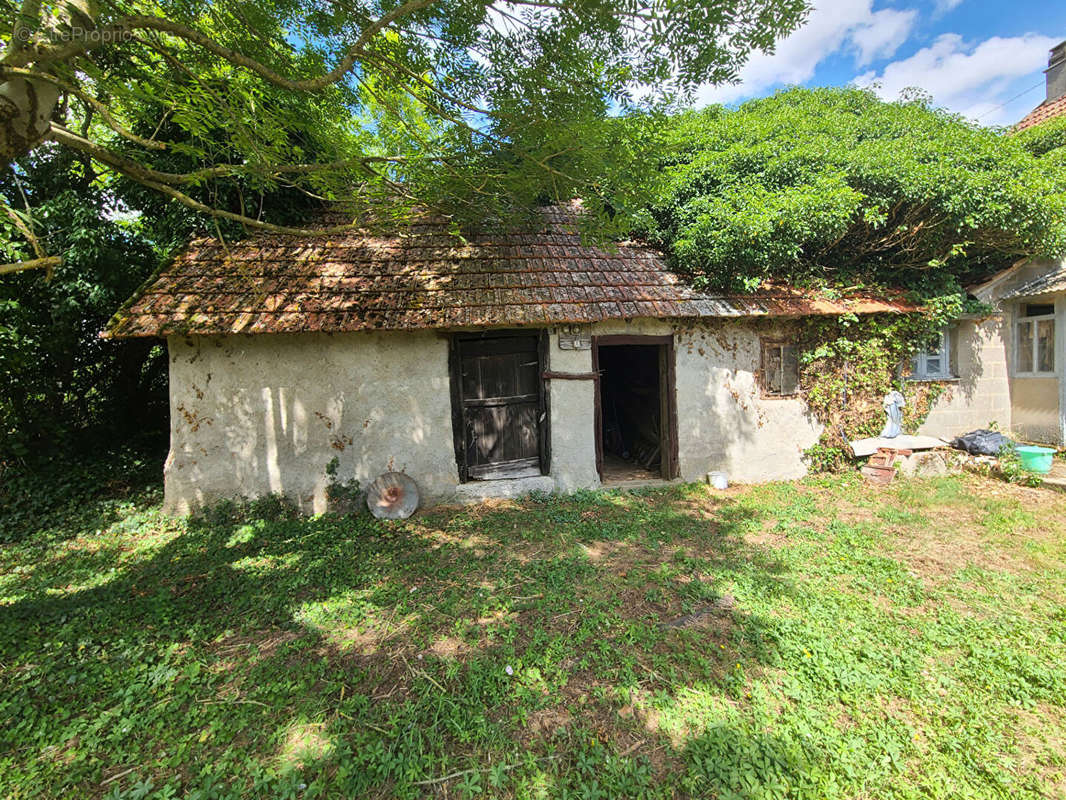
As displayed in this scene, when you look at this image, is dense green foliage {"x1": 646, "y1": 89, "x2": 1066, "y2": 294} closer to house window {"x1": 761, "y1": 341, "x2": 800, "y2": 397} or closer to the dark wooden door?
house window {"x1": 761, "y1": 341, "x2": 800, "y2": 397}

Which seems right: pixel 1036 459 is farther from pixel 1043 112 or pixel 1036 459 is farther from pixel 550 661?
pixel 1043 112

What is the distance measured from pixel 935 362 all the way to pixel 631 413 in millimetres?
5393

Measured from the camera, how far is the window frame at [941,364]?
297 inches

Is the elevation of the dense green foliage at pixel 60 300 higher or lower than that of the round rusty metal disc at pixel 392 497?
higher

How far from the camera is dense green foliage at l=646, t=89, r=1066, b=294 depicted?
237 inches

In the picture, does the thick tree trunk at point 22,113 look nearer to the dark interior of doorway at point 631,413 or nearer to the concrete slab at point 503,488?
the concrete slab at point 503,488

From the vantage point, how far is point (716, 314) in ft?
20.7

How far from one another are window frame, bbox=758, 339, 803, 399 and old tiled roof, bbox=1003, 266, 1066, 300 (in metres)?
3.87

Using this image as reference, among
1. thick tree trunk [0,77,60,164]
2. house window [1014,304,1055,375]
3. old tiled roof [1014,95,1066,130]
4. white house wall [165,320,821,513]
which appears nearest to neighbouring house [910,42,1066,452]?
house window [1014,304,1055,375]

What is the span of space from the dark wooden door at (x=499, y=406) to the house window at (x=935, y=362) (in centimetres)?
673

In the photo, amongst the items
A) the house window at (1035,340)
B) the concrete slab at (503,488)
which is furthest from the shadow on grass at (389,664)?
the house window at (1035,340)

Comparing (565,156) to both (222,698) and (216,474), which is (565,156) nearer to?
(222,698)

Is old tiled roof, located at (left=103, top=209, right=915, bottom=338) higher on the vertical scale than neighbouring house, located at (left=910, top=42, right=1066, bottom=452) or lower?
higher

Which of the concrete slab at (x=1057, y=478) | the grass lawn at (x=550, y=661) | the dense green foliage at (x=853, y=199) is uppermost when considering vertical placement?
the dense green foliage at (x=853, y=199)
